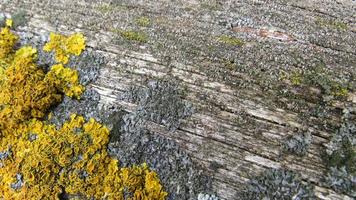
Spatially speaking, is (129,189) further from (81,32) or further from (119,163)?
(81,32)

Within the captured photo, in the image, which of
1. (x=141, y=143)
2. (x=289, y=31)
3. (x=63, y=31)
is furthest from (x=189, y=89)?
(x=63, y=31)

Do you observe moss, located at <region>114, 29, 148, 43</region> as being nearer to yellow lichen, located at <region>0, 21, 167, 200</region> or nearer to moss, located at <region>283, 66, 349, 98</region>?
yellow lichen, located at <region>0, 21, 167, 200</region>

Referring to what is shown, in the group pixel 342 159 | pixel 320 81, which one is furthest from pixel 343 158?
pixel 320 81

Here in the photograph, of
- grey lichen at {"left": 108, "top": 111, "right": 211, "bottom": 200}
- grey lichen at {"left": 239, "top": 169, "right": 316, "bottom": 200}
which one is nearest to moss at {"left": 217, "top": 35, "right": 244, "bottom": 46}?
grey lichen at {"left": 108, "top": 111, "right": 211, "bottom": 200}

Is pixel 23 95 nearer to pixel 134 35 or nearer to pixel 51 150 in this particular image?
pixel 51 150

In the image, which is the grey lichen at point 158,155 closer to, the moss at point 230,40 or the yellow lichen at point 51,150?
the yellow lichen at point 51,150

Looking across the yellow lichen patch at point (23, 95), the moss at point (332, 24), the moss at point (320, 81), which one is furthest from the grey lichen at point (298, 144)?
the yellow lichen patch at point (23, 95)

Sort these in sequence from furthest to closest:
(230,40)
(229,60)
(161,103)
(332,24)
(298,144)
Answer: (332,24) < (230,40) < (229,60) < (161,103) < (298,144)
